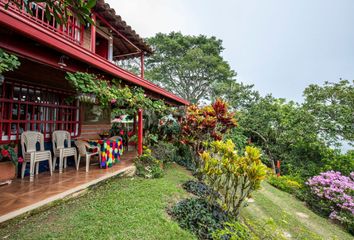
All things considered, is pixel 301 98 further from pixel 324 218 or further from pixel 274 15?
pixel 324 218

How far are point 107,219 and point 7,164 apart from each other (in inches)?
108

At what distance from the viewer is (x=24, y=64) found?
3.22m

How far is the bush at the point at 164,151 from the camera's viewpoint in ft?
22.2

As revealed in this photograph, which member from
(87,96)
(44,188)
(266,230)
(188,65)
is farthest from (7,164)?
(188,65)

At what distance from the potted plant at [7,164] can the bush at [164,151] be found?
378cm

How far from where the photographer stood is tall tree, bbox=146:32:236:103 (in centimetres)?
1922

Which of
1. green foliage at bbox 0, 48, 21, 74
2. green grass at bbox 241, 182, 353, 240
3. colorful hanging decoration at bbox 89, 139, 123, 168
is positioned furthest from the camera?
colorful hanging decoration at bbox 89, 139, 123, 168

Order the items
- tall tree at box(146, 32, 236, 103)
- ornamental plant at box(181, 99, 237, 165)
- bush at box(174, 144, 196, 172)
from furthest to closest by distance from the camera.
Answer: tall tree at box(146, 32, 236, 103) < bush at box(174, 144, 196, 172) < ornamental plant at box(181, 99, 237, 165)

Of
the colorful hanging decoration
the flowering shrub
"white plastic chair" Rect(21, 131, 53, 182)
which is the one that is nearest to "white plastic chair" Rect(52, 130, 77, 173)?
"white plastic chair" Rect(21, 131, 53, 182)

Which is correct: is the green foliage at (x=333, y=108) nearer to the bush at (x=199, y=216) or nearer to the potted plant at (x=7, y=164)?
the bush at (x=199, y=216)

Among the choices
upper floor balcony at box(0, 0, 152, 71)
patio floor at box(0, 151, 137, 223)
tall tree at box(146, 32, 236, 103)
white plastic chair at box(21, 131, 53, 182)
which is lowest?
patio floor at box(0, 151, 137, 223)

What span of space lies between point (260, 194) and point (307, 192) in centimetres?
249

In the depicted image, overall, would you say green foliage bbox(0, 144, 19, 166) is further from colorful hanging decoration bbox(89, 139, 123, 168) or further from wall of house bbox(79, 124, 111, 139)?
wall of house bbox(79, 124, 111, 139)

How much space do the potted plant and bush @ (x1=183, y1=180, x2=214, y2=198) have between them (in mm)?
3877
